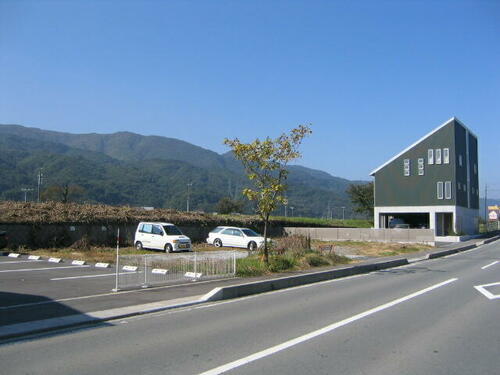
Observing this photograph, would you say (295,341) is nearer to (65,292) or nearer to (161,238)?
(65,292)

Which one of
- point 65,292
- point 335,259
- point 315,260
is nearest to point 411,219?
point 335,259

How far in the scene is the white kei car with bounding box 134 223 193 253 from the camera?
2780 cm

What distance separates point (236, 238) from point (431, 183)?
32009 millimetres

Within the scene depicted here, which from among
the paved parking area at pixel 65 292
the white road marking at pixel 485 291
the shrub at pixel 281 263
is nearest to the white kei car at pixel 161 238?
the paved parking area at pixel 65 292

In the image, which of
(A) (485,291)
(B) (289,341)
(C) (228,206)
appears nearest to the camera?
(B) (289,341)

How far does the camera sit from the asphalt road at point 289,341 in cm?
655

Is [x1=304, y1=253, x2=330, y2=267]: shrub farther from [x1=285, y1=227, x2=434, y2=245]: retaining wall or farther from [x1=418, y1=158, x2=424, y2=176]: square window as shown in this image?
[x1=418, y1=158, x2=424, y2=176]: square window

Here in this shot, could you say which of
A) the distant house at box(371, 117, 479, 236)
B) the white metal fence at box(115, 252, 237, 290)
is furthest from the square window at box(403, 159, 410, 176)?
the white metal fence at box(115, 252, 237, 290)

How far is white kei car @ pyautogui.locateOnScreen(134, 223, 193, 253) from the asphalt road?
1550 cm

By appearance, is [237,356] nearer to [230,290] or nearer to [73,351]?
[73,351]

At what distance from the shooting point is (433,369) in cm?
647

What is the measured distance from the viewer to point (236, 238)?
33062 millimetres

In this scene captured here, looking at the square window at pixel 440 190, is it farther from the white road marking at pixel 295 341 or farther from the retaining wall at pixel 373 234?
the white road marking at pixel 295 341

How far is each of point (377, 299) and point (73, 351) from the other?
25.8 feet
